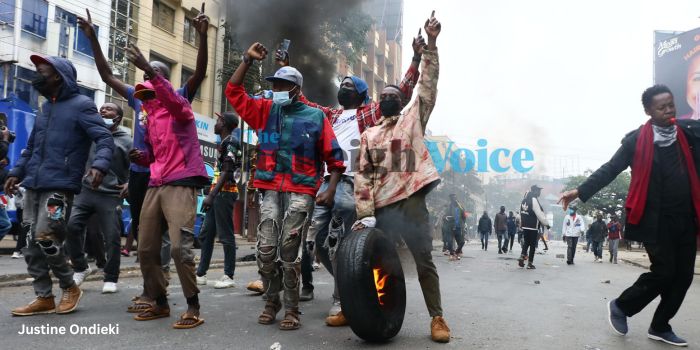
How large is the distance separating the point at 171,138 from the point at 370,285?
176 cm

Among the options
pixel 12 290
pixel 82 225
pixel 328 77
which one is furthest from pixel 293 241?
pixel 328 77

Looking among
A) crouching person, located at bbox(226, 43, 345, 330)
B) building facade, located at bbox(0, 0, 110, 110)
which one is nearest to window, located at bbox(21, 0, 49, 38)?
building facade, located at bbox(0, 0, 110, 110)

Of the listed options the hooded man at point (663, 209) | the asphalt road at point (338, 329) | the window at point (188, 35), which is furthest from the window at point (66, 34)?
the hooded man at point (663, 209)

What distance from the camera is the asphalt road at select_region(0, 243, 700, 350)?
324 centimetres

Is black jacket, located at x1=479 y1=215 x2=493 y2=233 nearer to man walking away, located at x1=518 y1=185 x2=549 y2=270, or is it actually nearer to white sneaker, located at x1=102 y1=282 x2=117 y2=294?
man walking away, located at x1=518 y1=185 x2=549 y2=270

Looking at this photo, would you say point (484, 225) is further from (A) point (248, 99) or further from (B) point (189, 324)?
(B) point (189, 324)

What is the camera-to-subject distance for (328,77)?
15953mm

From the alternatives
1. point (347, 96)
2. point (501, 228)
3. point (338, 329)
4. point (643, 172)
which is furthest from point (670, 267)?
point (501, 228)

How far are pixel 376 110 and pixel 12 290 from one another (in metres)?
3.76

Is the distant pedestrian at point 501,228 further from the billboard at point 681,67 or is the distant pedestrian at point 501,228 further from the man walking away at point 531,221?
the billboard at point 681,67

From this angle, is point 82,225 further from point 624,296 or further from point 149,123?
point 624,296

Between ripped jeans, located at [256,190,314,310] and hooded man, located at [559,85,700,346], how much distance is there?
1919mm

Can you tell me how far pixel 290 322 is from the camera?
3.59 m

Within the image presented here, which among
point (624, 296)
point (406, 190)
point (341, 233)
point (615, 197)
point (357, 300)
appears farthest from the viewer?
point (615, 197)
